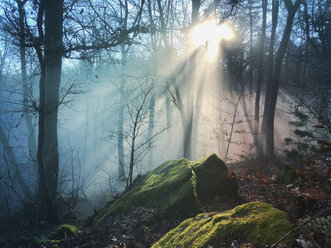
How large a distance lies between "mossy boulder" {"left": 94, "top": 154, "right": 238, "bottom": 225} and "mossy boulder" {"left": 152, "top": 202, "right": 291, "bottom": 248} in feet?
6.07

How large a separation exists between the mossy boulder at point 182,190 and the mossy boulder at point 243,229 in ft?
6.07

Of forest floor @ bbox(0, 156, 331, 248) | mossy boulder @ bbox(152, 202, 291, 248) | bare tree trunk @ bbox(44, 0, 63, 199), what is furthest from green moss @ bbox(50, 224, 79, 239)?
bare tree trunk @ bbox(44, 0, 63, 199)

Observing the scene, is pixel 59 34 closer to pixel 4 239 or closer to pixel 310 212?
pixel 4 239

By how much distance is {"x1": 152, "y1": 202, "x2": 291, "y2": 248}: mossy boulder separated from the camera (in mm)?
1999

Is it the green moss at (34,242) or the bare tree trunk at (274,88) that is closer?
the green moss at (34,242)

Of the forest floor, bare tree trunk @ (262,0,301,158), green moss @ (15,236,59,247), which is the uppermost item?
bare tree trunk @ (262,0,301,158)

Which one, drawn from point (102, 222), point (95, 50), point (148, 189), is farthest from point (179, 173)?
point (95, 50)

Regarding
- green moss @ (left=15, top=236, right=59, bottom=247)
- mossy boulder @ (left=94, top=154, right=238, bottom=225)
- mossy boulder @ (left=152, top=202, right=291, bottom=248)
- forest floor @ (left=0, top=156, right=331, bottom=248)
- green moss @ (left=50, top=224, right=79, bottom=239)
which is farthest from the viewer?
mossy boulder @ (left=94, top=154, right=238, bottom=225)

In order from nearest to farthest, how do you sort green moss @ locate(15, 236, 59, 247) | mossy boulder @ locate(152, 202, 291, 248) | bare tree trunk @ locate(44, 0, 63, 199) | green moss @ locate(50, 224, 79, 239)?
1. mossy boulder @ locate(152, 202, 291, 248)
2. green moss @ locate(15, 236, 59, 247)
3. green moss @ locate(50, 224, 79, 239)
4. bare tree trunk @ locate(44, 0, 63, 199)

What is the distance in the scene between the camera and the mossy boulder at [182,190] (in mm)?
4543

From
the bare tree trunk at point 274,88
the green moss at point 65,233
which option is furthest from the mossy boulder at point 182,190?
the bare tree trunk at point 274,88

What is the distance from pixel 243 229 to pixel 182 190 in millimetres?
2622

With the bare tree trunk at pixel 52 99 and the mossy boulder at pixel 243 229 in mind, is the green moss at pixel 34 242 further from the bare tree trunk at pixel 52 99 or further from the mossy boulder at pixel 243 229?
the mossy boulder at pixel 243 229

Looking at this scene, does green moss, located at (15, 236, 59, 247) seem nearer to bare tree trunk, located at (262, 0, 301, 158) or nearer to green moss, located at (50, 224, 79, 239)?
green moss, located at (50, 224, 79, 239)
